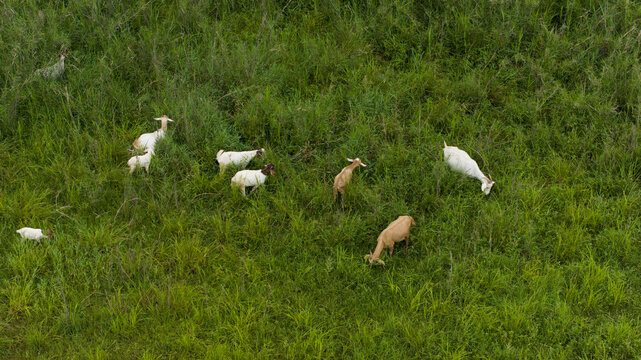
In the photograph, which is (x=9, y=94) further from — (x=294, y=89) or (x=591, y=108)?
(x=591, y=108)

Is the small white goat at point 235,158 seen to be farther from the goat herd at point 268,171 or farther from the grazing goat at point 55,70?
the grazing goat at point 55,70

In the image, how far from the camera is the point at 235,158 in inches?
215

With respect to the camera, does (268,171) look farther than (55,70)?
No

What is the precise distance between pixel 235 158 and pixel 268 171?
1.06 ft

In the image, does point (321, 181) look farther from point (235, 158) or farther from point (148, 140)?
point (148, 140)

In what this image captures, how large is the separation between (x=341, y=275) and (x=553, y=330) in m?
1.40

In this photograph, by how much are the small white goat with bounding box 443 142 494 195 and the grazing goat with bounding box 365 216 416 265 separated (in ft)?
2.51

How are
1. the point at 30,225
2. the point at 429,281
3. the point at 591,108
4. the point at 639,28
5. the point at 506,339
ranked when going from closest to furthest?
the point at 506,339
the point at 429,281
the point at 30,225
the point at 591,108
the point at 639,28

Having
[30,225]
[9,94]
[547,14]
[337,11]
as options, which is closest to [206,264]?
[30,225]

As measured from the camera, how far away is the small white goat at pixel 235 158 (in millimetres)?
5477

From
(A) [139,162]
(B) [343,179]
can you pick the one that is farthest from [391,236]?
(A) [139,162]

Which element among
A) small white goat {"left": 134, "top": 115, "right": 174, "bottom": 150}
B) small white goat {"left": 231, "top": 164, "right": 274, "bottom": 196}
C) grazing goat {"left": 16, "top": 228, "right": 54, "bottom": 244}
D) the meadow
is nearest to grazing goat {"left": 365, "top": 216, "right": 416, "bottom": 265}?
the meadow

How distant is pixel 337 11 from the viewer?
6852 mm

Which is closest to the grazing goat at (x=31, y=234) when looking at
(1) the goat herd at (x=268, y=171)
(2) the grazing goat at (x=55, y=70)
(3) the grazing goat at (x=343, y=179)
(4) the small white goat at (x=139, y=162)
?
(1) the goat herd at (x=268, y=171)
